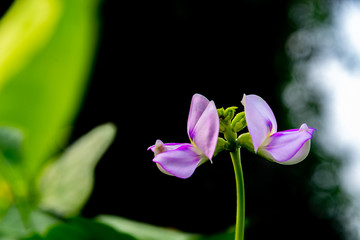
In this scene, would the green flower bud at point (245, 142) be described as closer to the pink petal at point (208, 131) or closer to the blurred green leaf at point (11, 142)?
the pink petal at point (208, 131)

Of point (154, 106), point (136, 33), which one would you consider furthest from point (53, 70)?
point (136, 33)

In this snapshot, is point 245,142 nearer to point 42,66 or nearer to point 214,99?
point 42,66

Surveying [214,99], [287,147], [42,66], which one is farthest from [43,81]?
[214,99]

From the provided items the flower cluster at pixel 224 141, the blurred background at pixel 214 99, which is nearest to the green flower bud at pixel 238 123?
the flower cluster at pixel 224 141

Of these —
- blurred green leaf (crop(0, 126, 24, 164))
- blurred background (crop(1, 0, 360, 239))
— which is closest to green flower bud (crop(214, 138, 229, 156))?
blurred green leaf (crop(0, 126, 24, 164))

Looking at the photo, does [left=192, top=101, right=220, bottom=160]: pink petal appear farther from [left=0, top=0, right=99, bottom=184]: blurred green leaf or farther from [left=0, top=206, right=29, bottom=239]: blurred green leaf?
[left=0, top=206, right=29, bottom=239]: blurred green leaf

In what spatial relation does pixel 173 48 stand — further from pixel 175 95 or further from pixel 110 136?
pixel 110 136
